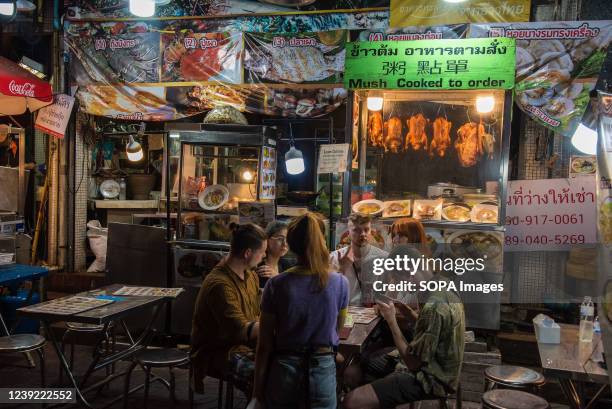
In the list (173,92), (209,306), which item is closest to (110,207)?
(173,92)

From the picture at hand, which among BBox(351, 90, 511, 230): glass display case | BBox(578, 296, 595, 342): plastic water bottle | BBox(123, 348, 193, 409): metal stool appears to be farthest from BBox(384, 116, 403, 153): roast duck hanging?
BBox(123, 348, 193, 409): metal stool

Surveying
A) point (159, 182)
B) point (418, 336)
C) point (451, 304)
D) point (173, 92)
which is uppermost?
point (173, 92)

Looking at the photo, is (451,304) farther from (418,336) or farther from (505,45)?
(505,45)

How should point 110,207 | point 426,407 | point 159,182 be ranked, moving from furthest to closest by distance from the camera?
point 159,182 < point 110,207 < point 426,407

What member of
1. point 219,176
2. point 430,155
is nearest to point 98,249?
point 219,176

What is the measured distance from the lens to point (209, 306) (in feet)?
12.9

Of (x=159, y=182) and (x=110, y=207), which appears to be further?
Result: (x=159, y=182)

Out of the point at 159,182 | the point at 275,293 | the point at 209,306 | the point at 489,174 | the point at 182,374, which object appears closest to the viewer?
the point at 275,293

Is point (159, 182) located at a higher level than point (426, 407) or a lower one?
higher

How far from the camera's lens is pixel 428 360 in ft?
12.0

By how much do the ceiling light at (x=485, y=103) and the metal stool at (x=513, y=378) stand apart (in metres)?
3.55

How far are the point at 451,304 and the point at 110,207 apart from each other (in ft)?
24.1

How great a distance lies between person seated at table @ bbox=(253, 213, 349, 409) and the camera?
126 inches

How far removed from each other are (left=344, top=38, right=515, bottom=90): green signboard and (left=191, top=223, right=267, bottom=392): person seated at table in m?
2.84
